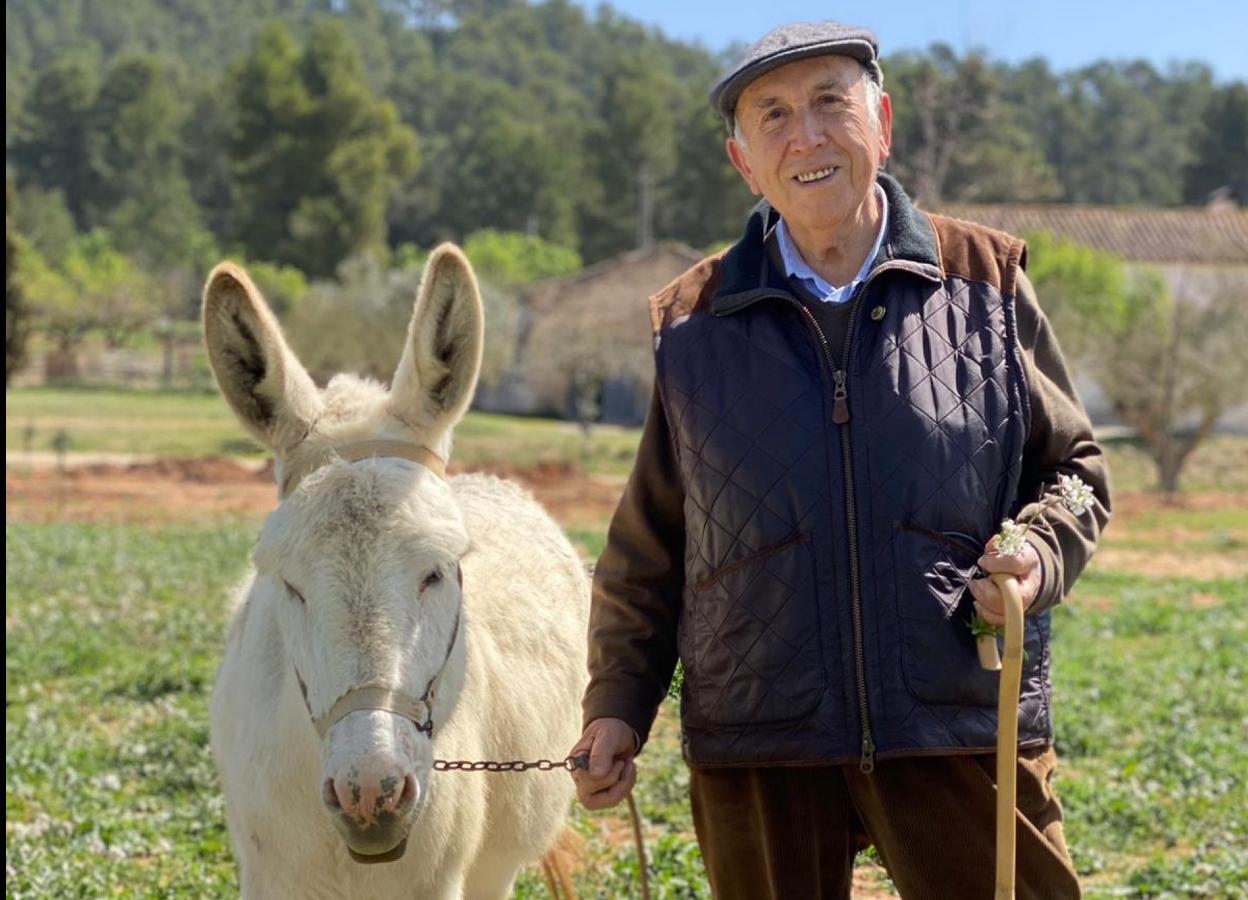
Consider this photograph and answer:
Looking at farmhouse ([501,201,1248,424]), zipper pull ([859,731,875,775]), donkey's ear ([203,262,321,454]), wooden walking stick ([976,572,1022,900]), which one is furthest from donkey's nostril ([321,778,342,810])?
farmhouse ([501,201,1248,424])

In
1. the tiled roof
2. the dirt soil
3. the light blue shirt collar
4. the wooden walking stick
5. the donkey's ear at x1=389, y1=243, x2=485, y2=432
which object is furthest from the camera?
the tiled roof

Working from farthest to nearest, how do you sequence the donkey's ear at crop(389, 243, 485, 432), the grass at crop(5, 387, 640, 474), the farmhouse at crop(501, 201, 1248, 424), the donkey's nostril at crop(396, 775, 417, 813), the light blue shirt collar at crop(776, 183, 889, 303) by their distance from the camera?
the farmhouse at crop(501, 201, 1248, 424) < the grass at crop(5, 387, 640, 474) < the donkey's ear at crop(389, 243, 485, 432) < the light blue shirt collar at crop(776, 183, 889, 303) < the donkey's nostril at crop(396, 775, 417, 813)

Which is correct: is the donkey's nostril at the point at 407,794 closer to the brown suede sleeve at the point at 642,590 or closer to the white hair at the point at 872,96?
the brown suede sleeve at the point at 642,590

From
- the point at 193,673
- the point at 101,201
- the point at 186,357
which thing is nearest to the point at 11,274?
the point at 186,357

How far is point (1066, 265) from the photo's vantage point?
4228 cm

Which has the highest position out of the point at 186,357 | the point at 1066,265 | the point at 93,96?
the point at 93,96

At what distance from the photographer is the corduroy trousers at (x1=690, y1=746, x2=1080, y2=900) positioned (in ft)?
9.32

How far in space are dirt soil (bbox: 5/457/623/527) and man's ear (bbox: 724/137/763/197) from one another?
18.3m

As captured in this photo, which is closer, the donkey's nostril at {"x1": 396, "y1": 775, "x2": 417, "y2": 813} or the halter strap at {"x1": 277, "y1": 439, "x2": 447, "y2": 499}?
the donkey's nostril at {"x1": 396, "y1": 775, "x2": 417, "y2": 813}

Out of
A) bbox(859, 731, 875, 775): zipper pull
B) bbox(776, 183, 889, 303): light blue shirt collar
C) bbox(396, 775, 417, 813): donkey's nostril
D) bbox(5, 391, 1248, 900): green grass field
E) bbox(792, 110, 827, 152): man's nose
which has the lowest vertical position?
bbox(5, 391, 1248, 900): green grass field

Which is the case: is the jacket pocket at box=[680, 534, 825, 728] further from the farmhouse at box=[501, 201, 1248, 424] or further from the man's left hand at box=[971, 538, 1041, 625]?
the farmhouse at box=[501, 201, 1248, 424]

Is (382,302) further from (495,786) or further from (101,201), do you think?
(101,201)

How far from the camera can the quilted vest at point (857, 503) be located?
9.03 feet

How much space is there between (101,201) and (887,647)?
96134 mm
